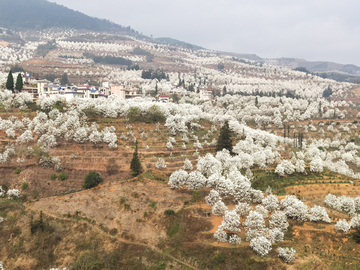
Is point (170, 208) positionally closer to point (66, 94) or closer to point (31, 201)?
point (31, 201)

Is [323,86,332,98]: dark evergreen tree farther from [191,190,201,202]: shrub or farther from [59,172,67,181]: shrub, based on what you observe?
[59,172,67,181]: shrub

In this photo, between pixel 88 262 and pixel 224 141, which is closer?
pixel 88 262

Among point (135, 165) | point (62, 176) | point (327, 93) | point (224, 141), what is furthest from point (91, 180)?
point (327, 93)

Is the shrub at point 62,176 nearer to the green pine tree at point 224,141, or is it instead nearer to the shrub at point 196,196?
the shrub at point 196,196

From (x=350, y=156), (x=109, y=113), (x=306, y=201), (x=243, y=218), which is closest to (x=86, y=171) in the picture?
(x=109, y=113)

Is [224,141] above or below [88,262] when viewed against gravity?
above

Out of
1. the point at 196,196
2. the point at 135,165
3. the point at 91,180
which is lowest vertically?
the point at 91,180

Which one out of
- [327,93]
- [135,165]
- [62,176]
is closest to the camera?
[62,176]

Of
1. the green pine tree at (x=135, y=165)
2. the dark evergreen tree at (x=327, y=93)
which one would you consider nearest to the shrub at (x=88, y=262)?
the green pine tree at (x=135, y=165)

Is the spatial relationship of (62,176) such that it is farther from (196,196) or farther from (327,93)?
(327,93)
